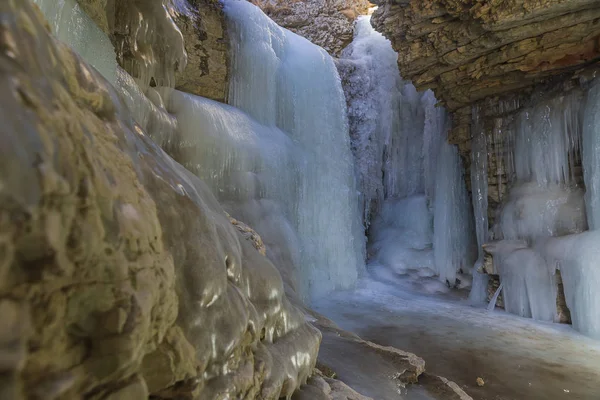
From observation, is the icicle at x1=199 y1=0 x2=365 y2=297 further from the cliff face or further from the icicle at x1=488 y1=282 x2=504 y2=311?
the icicle at x1=488 y1=282 x2=504 y2=311

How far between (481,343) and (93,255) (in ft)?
18.1

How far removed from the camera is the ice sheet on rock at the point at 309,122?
330 inches

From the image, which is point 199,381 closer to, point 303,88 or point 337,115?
point 303,88

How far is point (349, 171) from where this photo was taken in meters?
10.6

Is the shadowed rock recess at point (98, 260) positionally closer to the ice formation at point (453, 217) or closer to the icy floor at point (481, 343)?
the icy floor at point (481, 343)

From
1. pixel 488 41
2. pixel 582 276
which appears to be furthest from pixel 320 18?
A: pixel 582 276

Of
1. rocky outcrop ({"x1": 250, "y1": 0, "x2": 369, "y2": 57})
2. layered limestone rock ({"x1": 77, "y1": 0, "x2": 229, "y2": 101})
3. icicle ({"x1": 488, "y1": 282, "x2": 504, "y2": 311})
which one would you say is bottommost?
icicle ({"x1": 488, "y1": 282, "x2": 504, "y2": 311})

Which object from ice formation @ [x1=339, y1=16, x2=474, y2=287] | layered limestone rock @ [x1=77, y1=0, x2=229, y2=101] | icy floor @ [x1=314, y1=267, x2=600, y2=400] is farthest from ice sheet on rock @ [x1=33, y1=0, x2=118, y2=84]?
ice formation @ [x1=339, y1=16, x2=474, y2=287]

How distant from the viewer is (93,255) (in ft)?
2.92

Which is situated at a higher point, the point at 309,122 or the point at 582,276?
the point at 309,122

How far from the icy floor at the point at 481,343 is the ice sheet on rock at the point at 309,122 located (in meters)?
1.33

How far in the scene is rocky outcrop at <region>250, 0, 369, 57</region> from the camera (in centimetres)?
1297

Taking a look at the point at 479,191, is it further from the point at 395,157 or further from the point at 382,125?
the point at 382,125

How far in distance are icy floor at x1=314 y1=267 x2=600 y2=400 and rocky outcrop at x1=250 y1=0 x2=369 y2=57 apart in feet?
30.0
